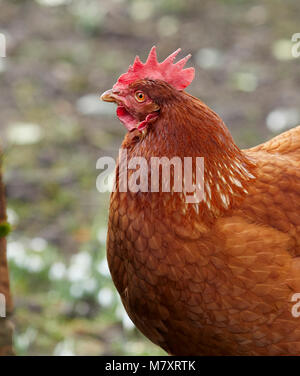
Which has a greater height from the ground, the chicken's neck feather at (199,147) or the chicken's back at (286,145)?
the chicken's back at (286,145)

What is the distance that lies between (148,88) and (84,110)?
9.94 ft

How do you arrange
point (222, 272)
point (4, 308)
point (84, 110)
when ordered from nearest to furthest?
point (222, 272) < point (4, 308) < point (84, 110)

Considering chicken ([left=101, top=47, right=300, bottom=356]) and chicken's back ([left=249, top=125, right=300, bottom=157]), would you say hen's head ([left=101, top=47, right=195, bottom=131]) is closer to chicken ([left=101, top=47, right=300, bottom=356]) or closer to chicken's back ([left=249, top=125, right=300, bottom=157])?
chicken ([left=101, top=47, right=300, bottom=356])

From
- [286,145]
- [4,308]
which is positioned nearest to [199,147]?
[286,145]

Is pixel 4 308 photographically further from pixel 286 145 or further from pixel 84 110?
pixel 84 110

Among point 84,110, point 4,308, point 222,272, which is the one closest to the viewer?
point 222,272

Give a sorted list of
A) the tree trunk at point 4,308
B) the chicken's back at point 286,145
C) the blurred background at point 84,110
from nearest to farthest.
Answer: the tree trunk at point 4,308
the chicken's back at point 286,145
the blurred background at point 84,110

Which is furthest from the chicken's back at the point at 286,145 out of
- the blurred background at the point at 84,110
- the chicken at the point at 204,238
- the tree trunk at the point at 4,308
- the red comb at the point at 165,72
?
the blurred background at the point at 84,110

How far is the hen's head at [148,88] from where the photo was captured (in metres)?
1.95

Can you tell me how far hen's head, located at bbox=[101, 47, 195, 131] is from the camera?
1.95 m

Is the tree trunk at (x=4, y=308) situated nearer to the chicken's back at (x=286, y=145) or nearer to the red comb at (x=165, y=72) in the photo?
the red comb at (x=165, y=72)

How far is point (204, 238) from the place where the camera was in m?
1.94

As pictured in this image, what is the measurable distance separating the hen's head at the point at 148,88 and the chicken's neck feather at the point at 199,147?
0.11 ft
